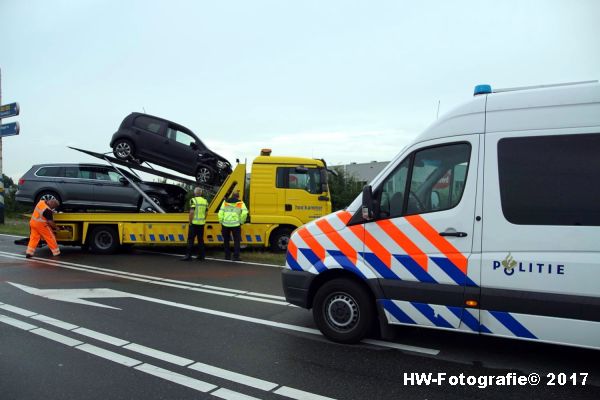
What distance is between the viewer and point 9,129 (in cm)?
1941

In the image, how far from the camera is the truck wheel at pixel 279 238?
11180mm

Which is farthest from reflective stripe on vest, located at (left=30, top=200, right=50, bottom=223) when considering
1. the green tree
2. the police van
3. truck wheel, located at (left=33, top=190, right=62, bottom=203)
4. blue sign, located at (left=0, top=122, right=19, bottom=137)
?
the green tree

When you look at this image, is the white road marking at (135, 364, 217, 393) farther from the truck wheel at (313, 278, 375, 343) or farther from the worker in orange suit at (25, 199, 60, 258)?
the worker in orange suit at (25, 199, 60, 258)

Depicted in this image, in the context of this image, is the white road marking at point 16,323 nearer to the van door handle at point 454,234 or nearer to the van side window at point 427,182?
the van side window at point 427,182

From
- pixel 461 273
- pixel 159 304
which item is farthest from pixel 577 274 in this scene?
pixel 159 304

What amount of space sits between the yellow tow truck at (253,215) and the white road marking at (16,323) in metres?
5.80

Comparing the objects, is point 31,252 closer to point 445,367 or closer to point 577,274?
point 445,367

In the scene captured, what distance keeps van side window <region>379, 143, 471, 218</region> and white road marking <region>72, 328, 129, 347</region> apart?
3050mm

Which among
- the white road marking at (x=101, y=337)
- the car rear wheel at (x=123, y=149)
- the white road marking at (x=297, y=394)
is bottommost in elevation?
the white road marking at (x=297, y=394)

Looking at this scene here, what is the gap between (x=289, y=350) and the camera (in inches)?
179

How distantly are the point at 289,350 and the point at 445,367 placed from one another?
152cm

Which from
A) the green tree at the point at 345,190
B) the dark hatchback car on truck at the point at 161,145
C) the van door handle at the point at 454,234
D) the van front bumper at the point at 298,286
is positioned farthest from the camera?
the green tree at the point at 345,190

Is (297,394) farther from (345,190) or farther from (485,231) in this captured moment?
(345,190)

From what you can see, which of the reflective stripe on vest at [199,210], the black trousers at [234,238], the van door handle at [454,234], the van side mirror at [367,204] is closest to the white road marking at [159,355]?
the van side mirror at [367,204]
